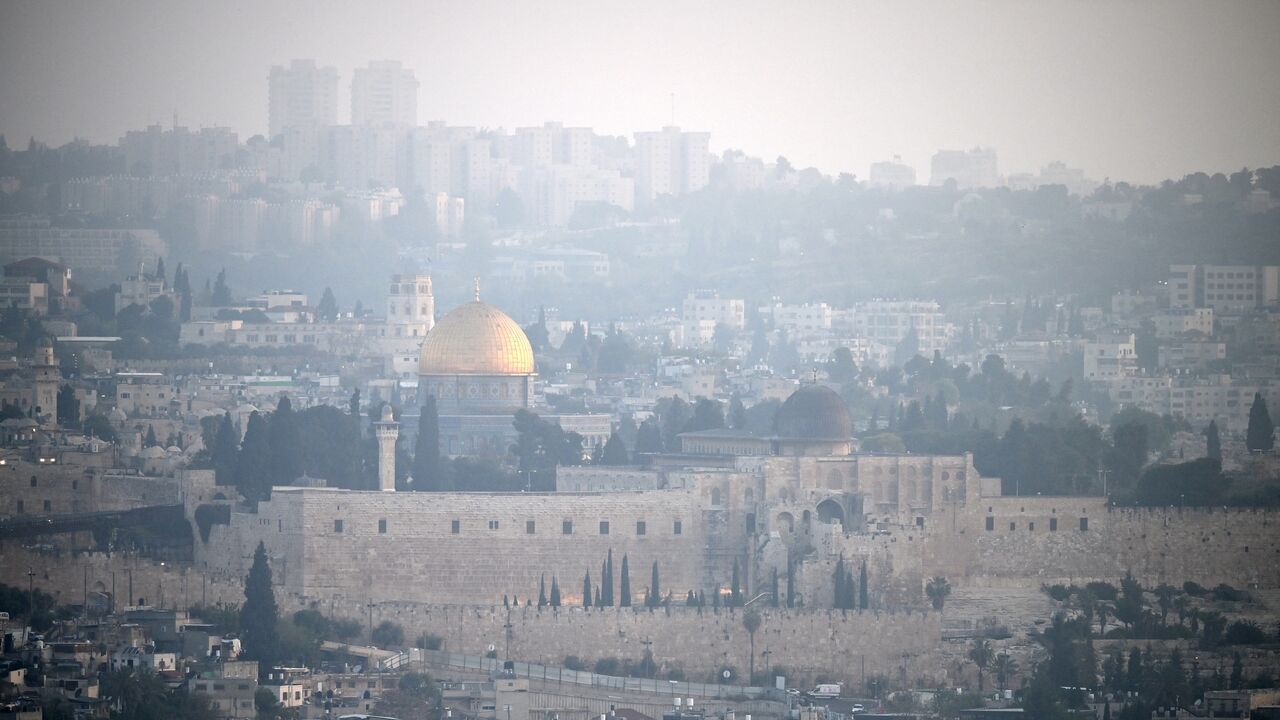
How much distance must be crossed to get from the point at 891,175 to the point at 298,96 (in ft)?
77.9

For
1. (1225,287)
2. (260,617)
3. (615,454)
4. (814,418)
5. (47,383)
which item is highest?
(1225,287)

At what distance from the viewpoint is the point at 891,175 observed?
160 metres

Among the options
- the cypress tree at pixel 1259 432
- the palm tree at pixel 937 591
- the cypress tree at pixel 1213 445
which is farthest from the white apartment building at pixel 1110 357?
the palm tree at pixel 937 591

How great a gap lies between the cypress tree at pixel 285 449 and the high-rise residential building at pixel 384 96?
93246mm

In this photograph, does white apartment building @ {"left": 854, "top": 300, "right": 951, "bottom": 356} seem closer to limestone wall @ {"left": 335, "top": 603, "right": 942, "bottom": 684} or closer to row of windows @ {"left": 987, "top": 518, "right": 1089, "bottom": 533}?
row of windows @ {"left": 987, "top": 518, "right": 1089, "bottom": 533}

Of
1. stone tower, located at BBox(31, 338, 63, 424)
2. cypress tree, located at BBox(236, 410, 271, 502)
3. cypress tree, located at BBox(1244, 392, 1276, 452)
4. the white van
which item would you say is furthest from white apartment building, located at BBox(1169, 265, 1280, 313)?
the white van

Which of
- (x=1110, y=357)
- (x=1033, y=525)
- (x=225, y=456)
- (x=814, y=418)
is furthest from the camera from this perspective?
(x=1110, y=357)

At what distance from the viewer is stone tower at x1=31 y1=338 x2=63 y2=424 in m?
79.1

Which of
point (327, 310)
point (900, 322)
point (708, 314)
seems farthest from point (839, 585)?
point (708, 314)

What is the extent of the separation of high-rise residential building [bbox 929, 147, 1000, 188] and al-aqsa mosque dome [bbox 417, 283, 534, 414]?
8139 centimetres

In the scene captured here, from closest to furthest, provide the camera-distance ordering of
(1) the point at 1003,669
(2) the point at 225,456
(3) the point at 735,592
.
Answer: (1) the point at 1003,669, (3) the point at 735,592, (2) the point at 225,456

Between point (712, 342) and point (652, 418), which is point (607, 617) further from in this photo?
point (712, 342)

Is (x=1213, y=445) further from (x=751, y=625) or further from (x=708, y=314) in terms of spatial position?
(x=708, y=314)

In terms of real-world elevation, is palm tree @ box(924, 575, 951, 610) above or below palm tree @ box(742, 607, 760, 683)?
above
